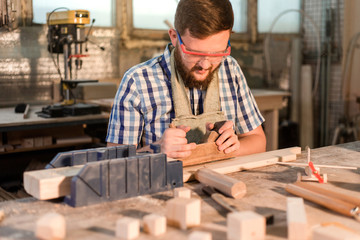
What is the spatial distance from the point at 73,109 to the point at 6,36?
103 centimetres

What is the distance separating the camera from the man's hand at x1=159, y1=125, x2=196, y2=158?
1.65 meters

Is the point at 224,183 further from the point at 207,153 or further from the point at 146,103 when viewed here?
the point at 146,103

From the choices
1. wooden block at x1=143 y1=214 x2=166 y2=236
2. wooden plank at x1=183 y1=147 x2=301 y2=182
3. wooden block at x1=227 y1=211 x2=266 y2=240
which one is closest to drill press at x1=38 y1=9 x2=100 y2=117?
wooden plank at x1=183 y1=147 x2=301 y2=182

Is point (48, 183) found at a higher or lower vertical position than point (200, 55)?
lower

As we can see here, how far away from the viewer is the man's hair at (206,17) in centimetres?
189

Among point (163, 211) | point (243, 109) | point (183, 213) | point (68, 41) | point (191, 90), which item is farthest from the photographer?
point (68, 41)

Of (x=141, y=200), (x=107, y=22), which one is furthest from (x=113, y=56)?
(x=141, y=200)

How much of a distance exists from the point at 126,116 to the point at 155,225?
1.11 m

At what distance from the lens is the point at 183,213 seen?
1094 millimetres

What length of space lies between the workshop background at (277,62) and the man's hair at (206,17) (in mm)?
2156

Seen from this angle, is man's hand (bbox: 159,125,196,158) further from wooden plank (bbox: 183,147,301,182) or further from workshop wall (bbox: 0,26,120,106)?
workshop wall (bbox: 0,26,120,106)

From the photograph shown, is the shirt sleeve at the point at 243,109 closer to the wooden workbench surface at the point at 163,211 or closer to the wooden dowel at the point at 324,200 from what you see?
the wooden workbench surface at the point at 163,211

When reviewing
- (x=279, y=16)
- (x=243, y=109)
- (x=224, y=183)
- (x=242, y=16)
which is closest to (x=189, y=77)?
(x=243, y=109)

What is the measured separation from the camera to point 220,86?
2.32 m
